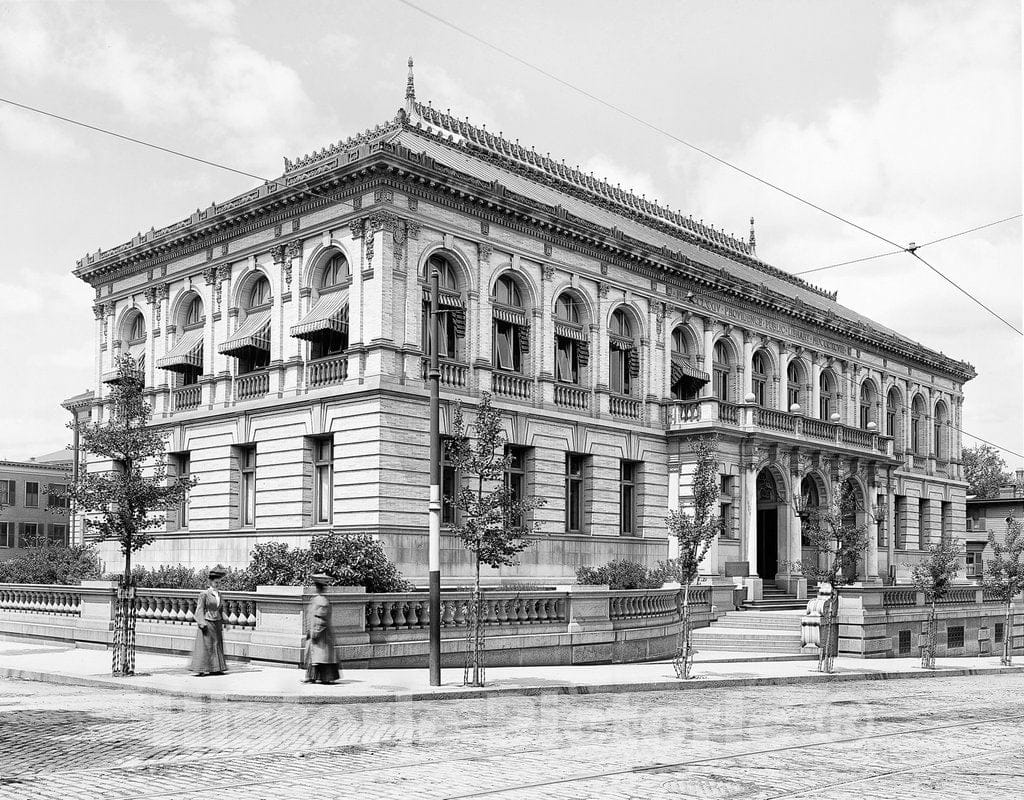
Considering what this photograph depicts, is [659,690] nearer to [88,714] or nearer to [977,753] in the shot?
[977,753]

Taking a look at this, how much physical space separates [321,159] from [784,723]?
2895cm

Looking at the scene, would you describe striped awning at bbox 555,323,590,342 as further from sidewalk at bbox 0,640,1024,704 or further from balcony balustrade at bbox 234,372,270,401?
sidewalk at bbox 0,640,1024,704

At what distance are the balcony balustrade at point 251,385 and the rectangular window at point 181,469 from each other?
142 inches

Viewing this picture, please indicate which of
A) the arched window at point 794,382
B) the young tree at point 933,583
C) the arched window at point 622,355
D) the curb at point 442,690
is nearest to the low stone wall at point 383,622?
the curb at point 442,690

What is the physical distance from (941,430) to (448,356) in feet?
126

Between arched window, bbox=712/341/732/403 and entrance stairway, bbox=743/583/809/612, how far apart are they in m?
7.93

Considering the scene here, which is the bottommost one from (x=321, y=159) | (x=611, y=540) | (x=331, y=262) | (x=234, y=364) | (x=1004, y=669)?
(x=1004, y=669)

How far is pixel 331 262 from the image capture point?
36219mm

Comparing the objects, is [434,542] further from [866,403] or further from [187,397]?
[866,403]

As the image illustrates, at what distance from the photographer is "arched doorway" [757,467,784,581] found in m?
46.8

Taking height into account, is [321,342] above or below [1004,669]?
above

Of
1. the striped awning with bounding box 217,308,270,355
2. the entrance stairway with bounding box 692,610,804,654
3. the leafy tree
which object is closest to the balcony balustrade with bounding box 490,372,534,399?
the striped awning with bounding box 217,308,270,355

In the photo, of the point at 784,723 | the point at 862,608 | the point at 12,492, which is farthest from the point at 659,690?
the point at 12,492

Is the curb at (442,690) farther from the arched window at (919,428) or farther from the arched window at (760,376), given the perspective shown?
the arched window at (919,428)
